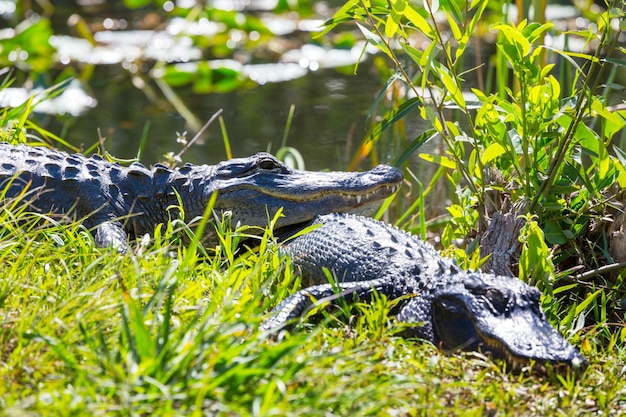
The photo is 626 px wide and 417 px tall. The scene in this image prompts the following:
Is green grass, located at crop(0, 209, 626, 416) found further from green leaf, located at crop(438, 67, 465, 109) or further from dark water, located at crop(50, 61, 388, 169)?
dark water, located at crop(50, 61, 388, 169)

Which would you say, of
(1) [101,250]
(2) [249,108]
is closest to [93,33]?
(2) [249,108]

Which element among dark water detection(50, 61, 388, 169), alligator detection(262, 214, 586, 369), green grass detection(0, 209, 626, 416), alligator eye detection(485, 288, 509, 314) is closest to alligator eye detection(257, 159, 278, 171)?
alligator detection(262, 214, 586, 369)

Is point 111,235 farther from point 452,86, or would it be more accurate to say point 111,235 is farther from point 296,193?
point 452,86

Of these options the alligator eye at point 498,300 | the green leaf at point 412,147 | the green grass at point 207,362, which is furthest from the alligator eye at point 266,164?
the alligator eye at point 498,300

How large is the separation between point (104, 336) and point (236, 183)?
Answer: 1877 mm

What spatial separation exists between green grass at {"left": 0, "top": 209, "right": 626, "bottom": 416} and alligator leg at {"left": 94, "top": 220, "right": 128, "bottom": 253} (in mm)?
511

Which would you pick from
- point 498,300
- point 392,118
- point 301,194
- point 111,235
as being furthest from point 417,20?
point 111,235

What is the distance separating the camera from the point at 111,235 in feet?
13.4

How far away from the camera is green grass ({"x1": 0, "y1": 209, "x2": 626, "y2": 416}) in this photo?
93.6 inches

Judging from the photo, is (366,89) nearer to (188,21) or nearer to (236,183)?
(188,21)

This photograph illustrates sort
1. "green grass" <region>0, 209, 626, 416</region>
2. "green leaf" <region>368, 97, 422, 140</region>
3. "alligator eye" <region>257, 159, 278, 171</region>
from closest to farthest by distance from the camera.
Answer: "green grass" <region>0, 209, 626, 416</region>
"green leaf" <region>368, 97, 422, 140</region>
"alligator eye" <region>257, 159, 278, 171</region>

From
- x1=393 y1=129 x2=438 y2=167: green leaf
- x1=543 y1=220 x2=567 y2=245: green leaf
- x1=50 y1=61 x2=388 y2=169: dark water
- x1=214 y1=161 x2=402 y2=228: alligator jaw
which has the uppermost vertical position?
x1=393 y1=129 x2=438 y2=167: green leaf

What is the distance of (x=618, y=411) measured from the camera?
2.87m

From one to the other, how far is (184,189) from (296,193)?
614mm
